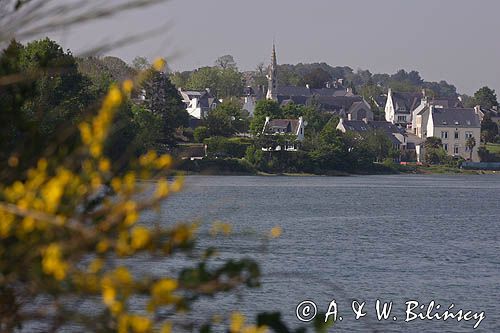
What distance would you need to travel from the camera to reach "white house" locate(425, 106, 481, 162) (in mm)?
117438

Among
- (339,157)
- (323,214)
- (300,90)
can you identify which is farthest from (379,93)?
(323,214)

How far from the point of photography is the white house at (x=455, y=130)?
117438 mm

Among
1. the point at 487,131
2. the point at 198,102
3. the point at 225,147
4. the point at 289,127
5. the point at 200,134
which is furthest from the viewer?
the point at 487,131

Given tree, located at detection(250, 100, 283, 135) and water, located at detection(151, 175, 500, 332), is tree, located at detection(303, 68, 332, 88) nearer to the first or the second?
tree, located at detection(250, 100, 283, 135)

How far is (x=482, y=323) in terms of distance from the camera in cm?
1752

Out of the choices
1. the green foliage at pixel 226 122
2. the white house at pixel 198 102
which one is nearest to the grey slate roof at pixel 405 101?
the white house at pixel 198 102

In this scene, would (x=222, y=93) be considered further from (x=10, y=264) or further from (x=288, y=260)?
(x=10, y=264)

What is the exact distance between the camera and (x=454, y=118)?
119m

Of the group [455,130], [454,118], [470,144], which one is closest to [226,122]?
[470,144]

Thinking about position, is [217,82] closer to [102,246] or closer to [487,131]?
[487,131]

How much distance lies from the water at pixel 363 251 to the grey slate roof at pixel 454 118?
6135 cm

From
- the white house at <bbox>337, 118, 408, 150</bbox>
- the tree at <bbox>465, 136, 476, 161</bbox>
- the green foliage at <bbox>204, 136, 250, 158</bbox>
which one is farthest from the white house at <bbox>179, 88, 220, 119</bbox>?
the green foliage at <bbox>204, 136, 250, 158</bbox>

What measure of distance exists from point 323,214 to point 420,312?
24290mm

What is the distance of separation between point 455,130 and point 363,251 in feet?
303
